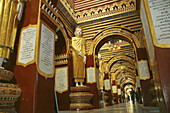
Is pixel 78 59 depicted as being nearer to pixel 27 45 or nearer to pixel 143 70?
pixel 143 70

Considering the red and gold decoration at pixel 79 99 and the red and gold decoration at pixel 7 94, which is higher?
the red and gold decoration at pixel 7 94

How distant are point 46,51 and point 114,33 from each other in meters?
5.60

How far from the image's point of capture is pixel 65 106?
6008 mm

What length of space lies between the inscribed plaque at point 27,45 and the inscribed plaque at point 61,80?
364cm

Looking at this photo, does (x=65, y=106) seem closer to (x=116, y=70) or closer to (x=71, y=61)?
(x=71, y=61)

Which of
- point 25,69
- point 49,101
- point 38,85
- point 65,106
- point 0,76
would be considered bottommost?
point 65,106

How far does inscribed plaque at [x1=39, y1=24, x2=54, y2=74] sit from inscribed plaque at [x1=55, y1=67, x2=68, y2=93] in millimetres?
3153

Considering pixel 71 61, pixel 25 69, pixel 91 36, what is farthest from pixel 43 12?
pixel 91 36

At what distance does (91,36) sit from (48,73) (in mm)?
5580

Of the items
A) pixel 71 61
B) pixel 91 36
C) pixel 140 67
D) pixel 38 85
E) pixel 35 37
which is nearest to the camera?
pixel 38 85

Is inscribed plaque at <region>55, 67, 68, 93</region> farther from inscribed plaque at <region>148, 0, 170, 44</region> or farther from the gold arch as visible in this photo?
inscribed plaque at <region>148, 0, 170, 44</region>

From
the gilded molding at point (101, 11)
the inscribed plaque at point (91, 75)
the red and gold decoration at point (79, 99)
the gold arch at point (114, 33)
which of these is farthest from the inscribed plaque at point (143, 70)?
the red and gold decoration at point (79, 99)

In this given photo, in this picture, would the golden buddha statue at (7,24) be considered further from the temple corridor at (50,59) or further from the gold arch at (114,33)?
the gold arch at (114,33)

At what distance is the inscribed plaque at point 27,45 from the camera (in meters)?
2.78
